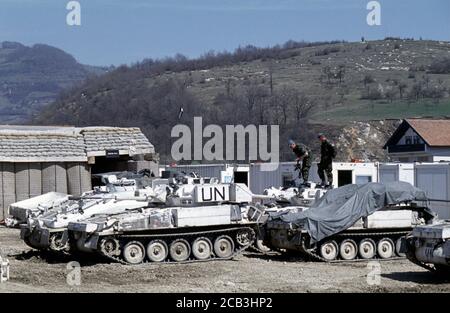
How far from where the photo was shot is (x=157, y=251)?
68.1ft

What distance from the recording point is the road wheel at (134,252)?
20295 mm

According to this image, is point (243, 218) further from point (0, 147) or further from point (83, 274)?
point (0, 147)

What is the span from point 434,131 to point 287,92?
44356 mm

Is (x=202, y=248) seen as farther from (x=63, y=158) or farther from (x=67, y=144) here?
(x=67, y=144)

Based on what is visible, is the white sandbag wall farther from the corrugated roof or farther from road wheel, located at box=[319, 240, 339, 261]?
the corrugated roof

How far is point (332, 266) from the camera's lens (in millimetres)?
20781

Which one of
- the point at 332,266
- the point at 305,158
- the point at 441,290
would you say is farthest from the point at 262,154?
the point at 441,290

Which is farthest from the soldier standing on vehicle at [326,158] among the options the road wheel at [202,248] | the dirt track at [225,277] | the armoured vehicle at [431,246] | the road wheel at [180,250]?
the armoured vehicle at [431,246]

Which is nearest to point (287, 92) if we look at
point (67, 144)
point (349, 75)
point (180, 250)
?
point (349, 75)

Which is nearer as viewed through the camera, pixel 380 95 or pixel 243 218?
pixel 243 218

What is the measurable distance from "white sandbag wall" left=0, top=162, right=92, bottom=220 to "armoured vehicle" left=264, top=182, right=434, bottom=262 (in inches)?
593

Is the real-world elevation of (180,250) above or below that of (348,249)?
above

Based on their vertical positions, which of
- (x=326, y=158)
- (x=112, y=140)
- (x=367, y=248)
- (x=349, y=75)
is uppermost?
(x=349, y=75)
